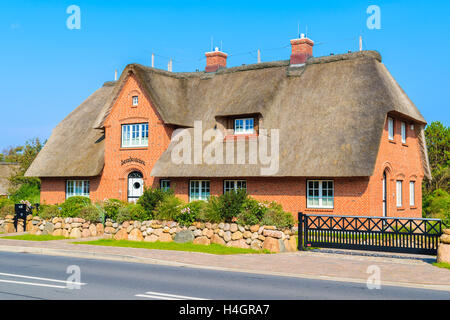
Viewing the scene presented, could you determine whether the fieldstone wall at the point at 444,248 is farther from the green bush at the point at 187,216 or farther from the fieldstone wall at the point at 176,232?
the green bush at the point at 187,216

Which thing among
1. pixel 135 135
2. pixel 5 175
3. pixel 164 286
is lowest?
pixel 164 286

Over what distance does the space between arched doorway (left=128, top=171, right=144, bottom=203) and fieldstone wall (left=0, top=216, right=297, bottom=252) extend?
17.0 feet

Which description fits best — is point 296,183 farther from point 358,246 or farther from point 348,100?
point 358,246

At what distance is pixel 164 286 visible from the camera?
1132 centimetres

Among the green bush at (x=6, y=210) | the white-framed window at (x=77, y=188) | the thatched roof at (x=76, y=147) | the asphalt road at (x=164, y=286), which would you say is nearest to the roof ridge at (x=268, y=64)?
the thatched roof at (x=76, y=147)

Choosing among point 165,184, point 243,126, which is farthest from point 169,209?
point 243,126

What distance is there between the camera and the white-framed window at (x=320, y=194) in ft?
77.2

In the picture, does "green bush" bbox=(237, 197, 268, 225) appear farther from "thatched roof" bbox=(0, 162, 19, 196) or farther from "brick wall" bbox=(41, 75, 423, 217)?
"thatched roof" bbox=(0, 162, 19, 196)

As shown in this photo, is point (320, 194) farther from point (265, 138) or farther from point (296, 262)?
point (296, 262)

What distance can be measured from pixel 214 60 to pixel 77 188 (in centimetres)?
1176

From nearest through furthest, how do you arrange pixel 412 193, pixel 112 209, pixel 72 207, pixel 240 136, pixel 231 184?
pixel 112 209 → pixel 72 207 → pixel 240 136 → pixel 231 184 → pixel 412 193

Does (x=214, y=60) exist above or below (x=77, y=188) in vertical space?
above

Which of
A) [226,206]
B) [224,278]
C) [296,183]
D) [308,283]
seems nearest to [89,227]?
[226,206]
